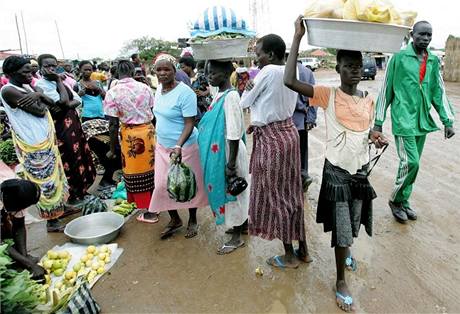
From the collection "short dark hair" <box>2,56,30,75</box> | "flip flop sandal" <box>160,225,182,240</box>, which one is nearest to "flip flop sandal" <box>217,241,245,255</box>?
"flip flop sandal" <box>160,225,182,240</box>

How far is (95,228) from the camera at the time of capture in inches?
154

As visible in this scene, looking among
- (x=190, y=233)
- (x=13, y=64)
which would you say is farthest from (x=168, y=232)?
(x=13, y=64)

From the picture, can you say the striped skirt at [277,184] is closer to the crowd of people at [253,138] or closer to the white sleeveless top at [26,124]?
the crowd of people at [253,138]

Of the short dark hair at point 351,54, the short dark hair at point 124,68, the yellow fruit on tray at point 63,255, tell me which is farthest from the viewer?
the short dark hair at point 124,68

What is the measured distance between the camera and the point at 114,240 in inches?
146

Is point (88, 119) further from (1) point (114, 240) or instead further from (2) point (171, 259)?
(2) point (171, 259)

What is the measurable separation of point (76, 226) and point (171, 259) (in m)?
1.26

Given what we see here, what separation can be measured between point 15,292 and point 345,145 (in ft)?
7.29

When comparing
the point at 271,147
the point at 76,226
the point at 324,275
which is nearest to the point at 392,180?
the point at 324,275

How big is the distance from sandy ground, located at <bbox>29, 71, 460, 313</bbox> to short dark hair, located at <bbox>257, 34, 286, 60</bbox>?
183cm

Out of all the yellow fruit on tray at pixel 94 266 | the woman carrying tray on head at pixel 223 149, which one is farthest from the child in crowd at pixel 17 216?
the woman carrying tray on head at pixel 223 149

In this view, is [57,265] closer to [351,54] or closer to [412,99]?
[351,54]

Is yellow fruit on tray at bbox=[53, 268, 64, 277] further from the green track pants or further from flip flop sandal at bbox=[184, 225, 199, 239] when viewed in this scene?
the green track pants

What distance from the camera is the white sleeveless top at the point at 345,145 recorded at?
7.64ft
